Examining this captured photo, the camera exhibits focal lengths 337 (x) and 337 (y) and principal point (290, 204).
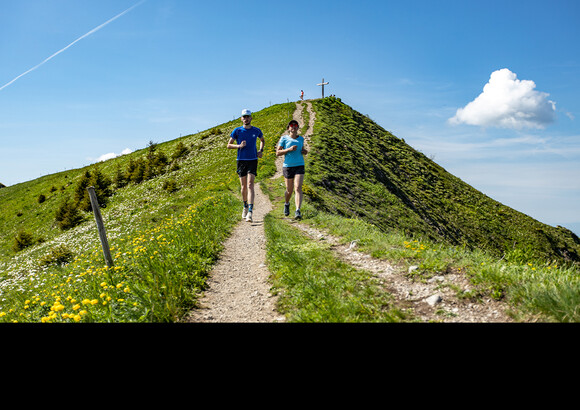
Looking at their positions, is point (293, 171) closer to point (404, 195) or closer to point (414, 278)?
point (414, 278)

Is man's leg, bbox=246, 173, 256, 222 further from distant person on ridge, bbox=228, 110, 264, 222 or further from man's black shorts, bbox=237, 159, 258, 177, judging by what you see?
man's black shorts, bbox=237, 159, 258, 177

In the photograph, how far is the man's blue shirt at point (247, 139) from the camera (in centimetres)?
1115

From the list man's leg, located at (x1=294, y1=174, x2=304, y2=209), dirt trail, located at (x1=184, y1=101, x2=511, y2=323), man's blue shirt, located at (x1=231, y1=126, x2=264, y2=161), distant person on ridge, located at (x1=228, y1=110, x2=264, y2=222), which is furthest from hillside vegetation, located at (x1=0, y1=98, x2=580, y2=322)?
man's blue shirt, located at (x1=231, y1=126, x2=264, y2=161)

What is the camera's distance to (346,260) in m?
6.92

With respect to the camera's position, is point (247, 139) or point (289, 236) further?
point (247, 139)

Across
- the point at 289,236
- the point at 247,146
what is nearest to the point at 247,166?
the point at 247,146

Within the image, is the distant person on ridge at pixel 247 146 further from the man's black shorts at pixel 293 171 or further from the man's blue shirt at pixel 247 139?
the man's black shorts at pixel 293 171

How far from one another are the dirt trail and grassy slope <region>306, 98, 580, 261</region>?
9353 millimetres

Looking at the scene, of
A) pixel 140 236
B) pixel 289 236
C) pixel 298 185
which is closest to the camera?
pixel 289 236

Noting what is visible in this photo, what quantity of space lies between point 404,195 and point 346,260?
28059mm

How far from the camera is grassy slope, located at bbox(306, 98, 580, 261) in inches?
Result: 966

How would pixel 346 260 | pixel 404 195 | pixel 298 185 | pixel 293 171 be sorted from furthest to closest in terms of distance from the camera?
pixel 404 195 → pixel 298 185 → pixel 293 171 → pixel 346 260

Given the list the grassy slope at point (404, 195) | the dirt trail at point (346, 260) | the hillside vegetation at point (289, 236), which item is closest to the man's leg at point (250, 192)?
the hillside vegetation at point (289, 236)
